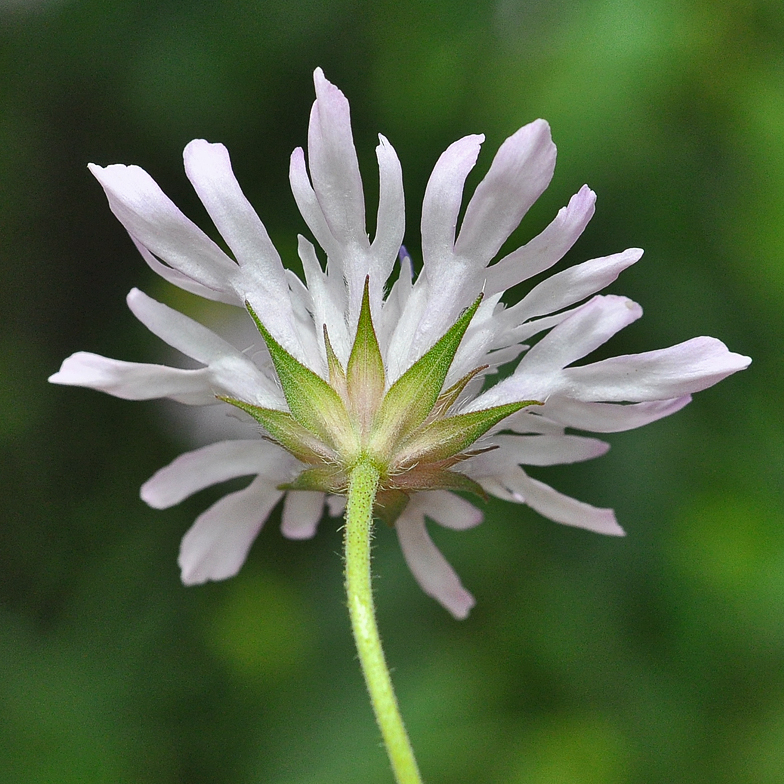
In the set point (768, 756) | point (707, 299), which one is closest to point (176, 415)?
point (707, 299)

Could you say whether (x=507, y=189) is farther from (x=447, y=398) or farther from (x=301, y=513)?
(x=301, y=513)

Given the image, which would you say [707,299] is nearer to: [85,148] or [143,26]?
[143,26]

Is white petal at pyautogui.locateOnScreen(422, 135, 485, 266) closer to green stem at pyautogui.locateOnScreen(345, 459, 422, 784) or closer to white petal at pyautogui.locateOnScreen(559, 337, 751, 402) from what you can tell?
white petal at pyautogui.locateOnScreen(559, 337, 751, 402)

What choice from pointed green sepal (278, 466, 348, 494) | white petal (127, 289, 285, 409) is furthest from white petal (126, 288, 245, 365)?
pointed green sepal (278, 466, 348, 494)

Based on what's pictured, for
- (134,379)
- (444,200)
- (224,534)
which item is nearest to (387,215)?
(444,200)

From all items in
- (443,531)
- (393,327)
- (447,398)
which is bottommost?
(443,531)

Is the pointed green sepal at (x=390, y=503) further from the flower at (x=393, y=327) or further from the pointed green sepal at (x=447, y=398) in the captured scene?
the pointed green sepal at (x=447, y=398)

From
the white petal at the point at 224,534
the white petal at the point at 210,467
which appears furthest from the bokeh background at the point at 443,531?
the white petal at the point at 210,467
